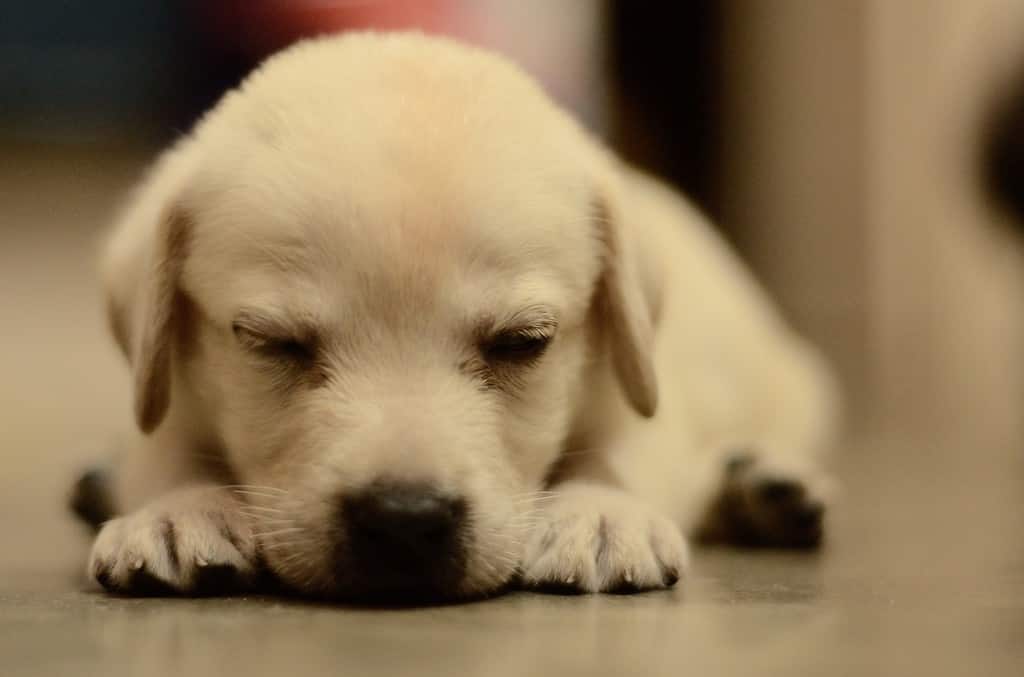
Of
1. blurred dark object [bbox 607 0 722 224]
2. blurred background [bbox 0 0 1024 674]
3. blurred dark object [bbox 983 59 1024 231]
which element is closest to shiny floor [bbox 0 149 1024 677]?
blurred background [bbox 0 0 1024 674]

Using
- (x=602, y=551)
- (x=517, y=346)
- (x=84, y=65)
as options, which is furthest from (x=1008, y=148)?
(x=84, y=65)

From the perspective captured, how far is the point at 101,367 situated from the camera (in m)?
8.02

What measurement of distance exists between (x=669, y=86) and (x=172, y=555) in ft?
22.7

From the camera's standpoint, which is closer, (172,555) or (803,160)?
(172,555)

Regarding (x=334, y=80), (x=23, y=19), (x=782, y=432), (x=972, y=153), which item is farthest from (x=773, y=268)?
(x=334, y=80)

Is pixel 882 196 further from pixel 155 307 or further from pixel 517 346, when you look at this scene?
pixel 155 307

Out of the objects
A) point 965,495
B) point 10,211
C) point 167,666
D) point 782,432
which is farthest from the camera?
point 10,211

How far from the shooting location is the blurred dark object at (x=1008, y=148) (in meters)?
5.04

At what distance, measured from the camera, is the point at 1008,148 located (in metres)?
5.05

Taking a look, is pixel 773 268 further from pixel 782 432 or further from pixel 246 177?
pixel 246 177

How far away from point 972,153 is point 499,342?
355 centimetres

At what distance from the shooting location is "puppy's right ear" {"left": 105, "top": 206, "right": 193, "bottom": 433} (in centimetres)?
268

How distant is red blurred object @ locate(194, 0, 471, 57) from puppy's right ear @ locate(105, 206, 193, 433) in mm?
4738

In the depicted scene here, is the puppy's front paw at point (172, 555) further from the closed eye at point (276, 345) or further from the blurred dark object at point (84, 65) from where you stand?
the blurred dark object at point (84, 65)
